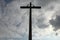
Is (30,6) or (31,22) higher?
(30,6)

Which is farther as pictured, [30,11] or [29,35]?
[30,11]

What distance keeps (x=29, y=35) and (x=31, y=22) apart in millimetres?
1748

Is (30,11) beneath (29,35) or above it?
above

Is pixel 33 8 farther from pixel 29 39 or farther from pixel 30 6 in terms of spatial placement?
pixel 29 39

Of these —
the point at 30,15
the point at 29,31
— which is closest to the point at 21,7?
the point at 30,15

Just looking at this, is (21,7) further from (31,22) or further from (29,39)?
(29,39)

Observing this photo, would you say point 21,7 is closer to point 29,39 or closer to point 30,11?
point 30,11

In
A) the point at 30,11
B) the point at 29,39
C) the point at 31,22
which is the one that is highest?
the point at 30,11

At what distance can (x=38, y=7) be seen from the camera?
21078 mm

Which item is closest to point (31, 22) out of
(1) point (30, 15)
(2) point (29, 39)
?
(1) point (30, 15)

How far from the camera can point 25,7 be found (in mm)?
20859

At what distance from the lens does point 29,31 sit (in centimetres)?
1905

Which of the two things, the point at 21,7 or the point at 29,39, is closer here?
the point at 29,39

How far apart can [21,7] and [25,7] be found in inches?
23.8
